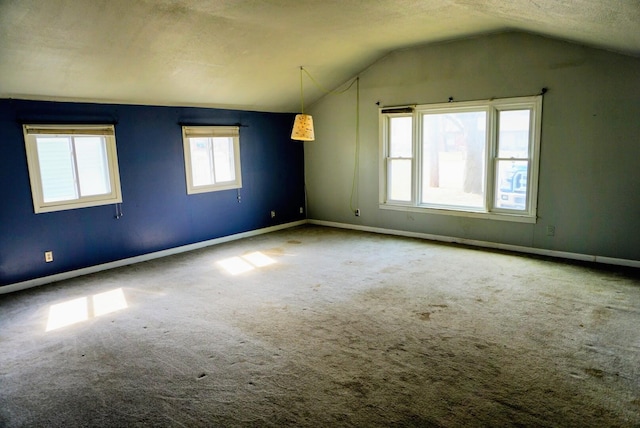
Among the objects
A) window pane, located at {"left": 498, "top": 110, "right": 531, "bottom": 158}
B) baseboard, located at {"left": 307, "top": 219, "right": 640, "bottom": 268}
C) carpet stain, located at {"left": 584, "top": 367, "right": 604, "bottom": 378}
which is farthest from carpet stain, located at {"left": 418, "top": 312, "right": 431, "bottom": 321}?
window pane, located at {"left": 498, "top": 110, "right": 531, "bottom": 158}

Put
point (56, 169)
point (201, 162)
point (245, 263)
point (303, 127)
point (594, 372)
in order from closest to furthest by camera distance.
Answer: point (594, 372)
point (56, 169)
point (245, 263)
point (303, 127)
point (201, 162)

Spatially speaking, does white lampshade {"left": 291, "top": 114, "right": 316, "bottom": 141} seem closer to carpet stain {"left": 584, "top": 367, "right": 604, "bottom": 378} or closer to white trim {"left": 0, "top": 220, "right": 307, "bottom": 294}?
white trim {"left": 0, "top": 220, "right": 307, "bottom": 294}

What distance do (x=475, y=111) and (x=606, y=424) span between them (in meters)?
4.50

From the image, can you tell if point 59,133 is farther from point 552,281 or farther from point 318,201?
point 552,281

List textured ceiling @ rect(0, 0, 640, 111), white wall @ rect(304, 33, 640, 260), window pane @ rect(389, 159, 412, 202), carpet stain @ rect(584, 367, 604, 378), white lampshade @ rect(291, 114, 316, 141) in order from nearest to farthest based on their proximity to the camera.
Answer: carpet stain @ rect(584, 367, 604, 378), textured ceiling @ rect(0, 0, 640, 111), white wall @ rect(304, 33, 640, 260), white lampshade @ rect(291, 114, 316, 141), window pane @ rect(389, 159, 412, 202)

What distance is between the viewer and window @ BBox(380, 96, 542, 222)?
221 inches

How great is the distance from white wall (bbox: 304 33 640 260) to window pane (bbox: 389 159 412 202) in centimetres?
38

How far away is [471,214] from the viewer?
611 centimetres

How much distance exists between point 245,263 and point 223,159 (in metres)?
2.01

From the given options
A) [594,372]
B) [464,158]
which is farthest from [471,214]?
[594,372]

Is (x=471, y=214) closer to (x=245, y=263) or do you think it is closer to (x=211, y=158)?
(x=245, y=263)

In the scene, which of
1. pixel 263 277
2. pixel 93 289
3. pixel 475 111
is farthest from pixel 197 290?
pixel 475 111

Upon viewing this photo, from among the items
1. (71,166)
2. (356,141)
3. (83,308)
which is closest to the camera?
(83,308)

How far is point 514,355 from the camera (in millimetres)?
3092
